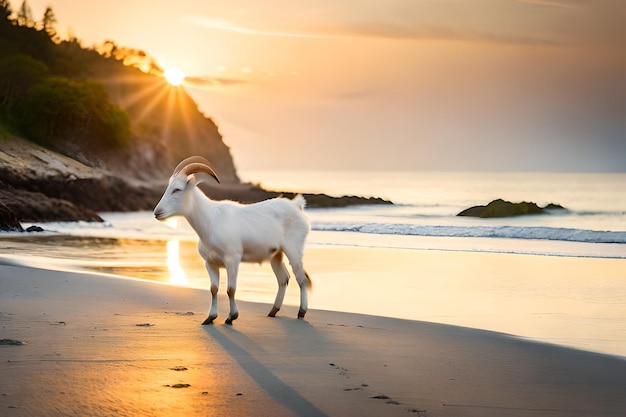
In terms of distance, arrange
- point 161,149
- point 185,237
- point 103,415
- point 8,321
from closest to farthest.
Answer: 1. point 103,415
2. point 8,321
3. point 185,237
4. point 161,149

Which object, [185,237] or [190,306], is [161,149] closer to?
[185,237]

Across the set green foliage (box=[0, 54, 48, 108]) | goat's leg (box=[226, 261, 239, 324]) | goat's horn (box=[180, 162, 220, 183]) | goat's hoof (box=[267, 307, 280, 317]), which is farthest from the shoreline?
green foliage (box=[0, 54, 48, 108])

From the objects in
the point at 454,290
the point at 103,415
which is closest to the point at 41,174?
the point at 454,290

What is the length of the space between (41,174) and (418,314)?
35913 mm

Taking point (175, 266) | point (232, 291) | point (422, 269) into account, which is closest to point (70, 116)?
point (175, 266)

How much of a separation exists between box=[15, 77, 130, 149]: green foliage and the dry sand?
55.5 metres

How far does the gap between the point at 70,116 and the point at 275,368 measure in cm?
6232

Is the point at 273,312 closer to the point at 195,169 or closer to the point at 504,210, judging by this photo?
the point at 195,169

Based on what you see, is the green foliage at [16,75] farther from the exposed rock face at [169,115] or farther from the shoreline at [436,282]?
the shoreline at [436,282]

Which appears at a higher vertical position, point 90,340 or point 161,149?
point 161,149

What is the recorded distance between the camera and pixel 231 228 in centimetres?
962

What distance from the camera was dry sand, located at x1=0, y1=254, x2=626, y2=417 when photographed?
226 inches

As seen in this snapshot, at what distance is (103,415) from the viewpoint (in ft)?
17.6

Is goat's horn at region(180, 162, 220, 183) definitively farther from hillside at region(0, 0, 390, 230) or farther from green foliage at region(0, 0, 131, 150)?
green foliage at region(0, 0, 131, 150)
